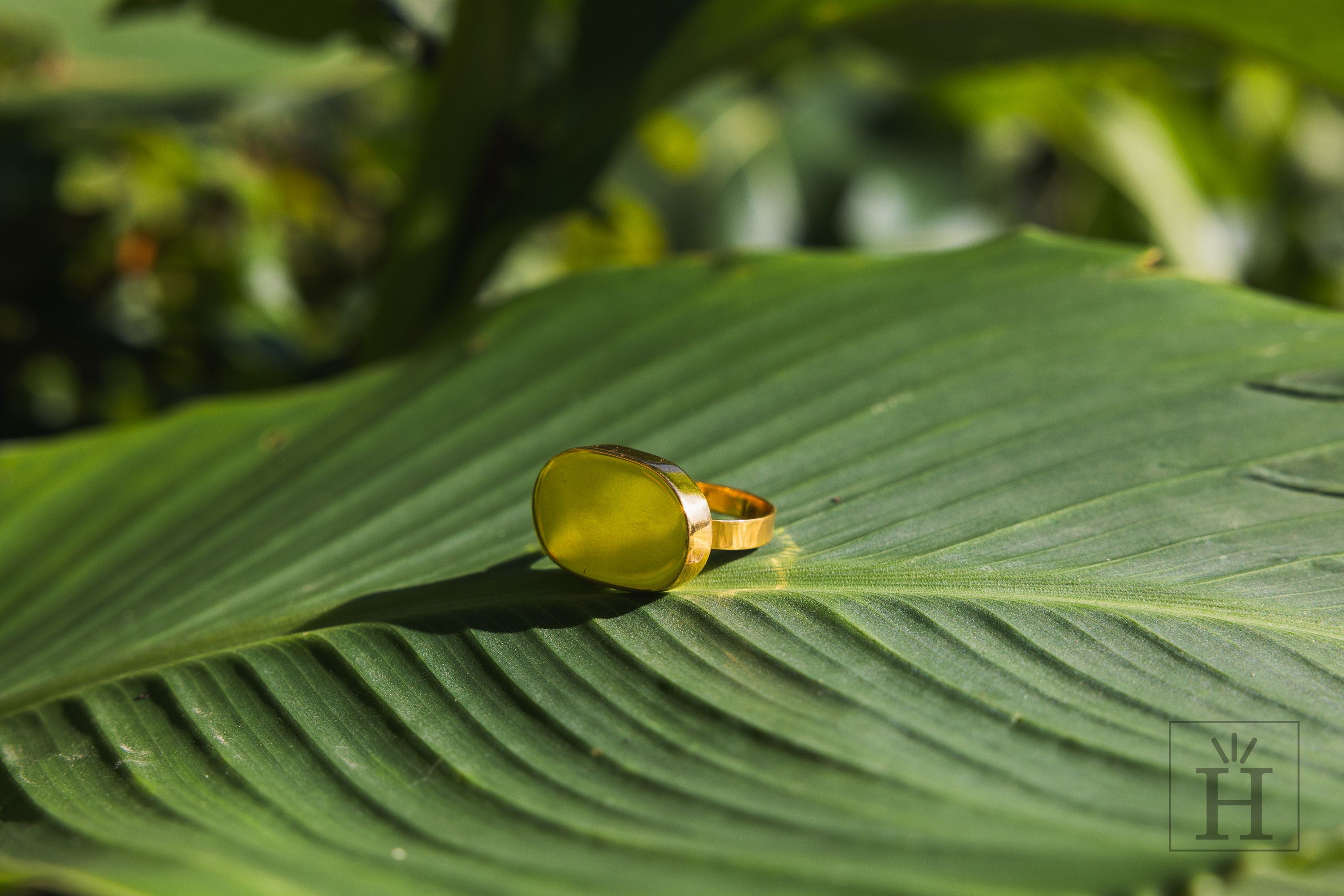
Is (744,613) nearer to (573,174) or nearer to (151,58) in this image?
(573,174)

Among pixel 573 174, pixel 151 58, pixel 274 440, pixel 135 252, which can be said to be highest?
pixel 151 58

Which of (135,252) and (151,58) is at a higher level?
(151,58)

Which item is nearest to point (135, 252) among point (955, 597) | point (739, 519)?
point (739, 519)

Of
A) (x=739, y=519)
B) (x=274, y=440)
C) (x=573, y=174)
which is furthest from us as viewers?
(x=573, y=174)

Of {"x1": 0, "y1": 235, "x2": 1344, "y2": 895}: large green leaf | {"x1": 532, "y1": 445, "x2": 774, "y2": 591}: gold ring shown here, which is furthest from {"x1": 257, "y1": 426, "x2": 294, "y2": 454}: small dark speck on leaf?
{"x1": 532, "y1": 445, "x2": 774, "y2": 591}: gold ring

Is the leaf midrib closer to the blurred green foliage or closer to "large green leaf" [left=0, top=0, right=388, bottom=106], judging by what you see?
the blurred green foliage

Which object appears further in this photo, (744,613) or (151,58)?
(151,58)
